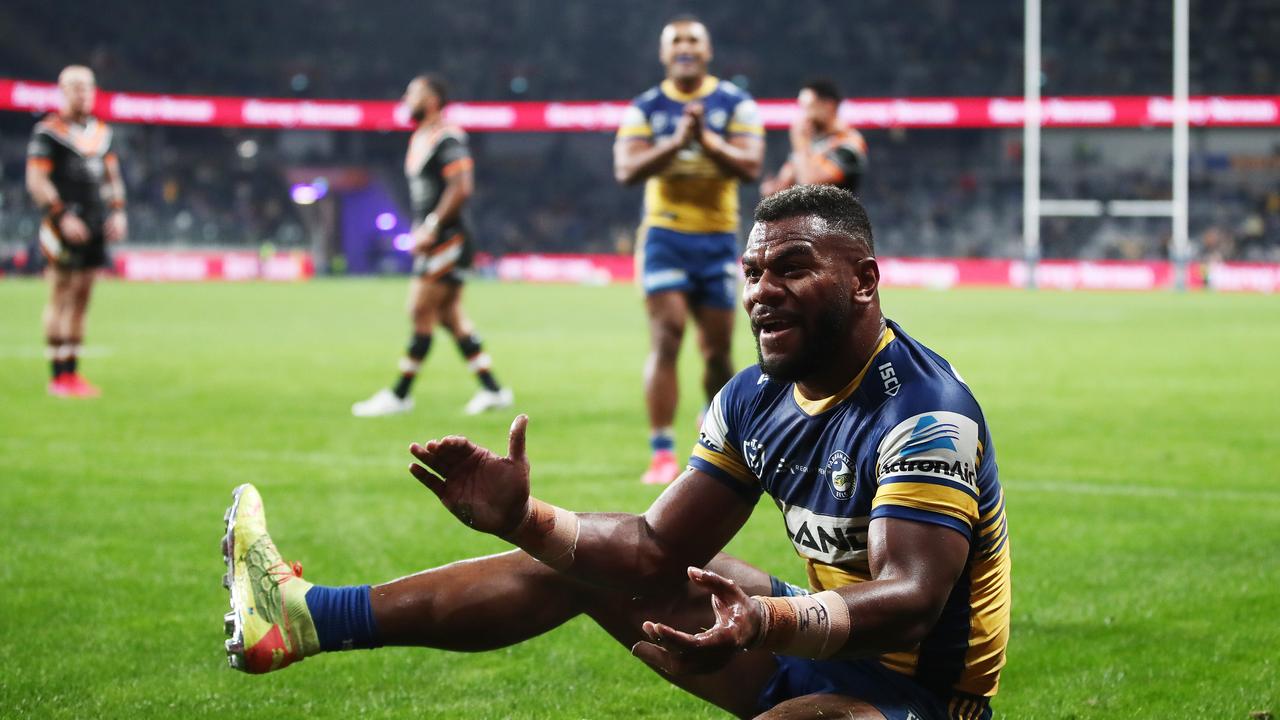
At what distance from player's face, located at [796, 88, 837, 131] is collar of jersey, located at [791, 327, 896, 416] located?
721 cm

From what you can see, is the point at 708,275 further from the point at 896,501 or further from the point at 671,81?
the point at 896,501

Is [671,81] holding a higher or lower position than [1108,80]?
lower

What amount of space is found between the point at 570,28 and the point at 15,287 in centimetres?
2481

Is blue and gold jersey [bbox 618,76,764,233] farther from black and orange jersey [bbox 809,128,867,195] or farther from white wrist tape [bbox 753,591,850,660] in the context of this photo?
white wrist tape [bbox 753,591,850,660]

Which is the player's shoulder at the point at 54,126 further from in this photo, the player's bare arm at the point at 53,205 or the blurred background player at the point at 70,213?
the player's bare arm at the point at 53,205

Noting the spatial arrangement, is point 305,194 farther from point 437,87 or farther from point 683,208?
point 683,208

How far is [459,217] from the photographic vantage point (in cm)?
1144

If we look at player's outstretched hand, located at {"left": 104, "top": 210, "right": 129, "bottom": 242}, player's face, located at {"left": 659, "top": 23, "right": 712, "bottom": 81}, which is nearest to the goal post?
player's outstretched hand, located at {"left": 104, "top": 210, "right": 129, "bottom": 242}

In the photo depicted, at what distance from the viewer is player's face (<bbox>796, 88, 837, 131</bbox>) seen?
10211mm

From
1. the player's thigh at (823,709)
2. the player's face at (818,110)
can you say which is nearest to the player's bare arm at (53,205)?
the player's face at (818,110)

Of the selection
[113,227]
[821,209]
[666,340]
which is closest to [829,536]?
[821,209]

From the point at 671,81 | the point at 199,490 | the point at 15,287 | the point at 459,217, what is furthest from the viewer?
the point at 15,287

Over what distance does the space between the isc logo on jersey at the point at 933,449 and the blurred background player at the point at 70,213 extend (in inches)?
403

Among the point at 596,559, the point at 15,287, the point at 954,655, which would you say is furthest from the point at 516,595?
the point at 15,287
